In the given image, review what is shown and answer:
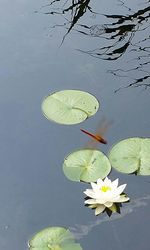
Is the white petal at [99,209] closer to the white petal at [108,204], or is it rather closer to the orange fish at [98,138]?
the white petal at [108,204]

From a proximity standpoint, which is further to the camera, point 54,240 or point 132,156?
A: point 132,156

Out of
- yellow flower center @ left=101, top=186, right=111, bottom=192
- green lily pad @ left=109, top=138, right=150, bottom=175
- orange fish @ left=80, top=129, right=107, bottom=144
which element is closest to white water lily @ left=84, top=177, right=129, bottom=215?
yellow flower center @ left=101, top=186, right=111, bottom=192

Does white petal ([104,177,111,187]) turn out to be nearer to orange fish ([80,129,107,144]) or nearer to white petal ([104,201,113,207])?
white petal ([104,201,113,207])

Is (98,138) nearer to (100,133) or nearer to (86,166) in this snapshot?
(100,133)

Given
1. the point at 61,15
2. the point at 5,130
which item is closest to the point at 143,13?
the point at 61,15

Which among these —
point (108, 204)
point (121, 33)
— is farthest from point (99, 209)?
point (121, 33)

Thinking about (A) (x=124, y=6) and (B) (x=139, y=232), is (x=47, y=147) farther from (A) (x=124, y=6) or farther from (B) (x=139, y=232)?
(A) (x=124, y=6)
